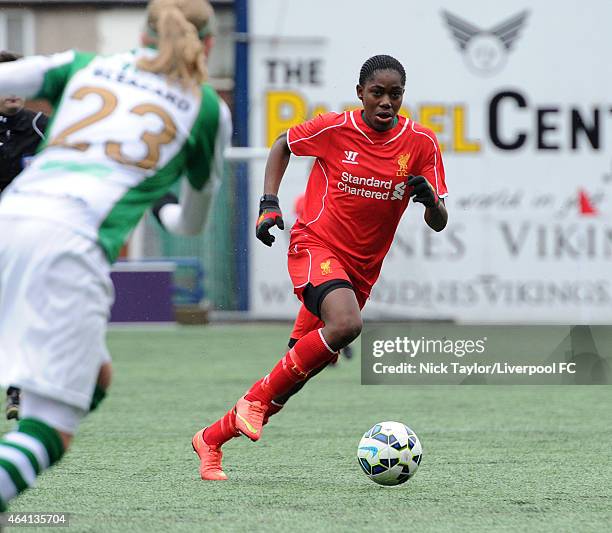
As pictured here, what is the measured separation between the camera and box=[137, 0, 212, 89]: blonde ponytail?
383 centimetres

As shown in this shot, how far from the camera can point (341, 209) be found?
616 cm

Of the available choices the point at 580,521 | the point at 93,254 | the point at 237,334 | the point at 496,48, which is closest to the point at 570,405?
the point at 580,521

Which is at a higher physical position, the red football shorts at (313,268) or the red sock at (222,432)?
the red football shorts at (313,268)

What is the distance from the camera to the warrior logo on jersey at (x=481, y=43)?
17031mm

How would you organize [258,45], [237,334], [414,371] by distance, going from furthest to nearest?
[258,45]
[237,334]
[414,371]

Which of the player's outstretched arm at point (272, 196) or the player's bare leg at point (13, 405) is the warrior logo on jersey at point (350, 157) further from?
the player's bare leg at point (13, 405)

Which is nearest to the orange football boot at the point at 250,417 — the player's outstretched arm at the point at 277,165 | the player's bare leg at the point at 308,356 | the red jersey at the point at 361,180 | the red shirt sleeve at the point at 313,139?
the player's bare leg at the point at 308,356

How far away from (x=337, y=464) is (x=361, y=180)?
1258mm

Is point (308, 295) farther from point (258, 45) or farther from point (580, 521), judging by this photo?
point (258, 45)

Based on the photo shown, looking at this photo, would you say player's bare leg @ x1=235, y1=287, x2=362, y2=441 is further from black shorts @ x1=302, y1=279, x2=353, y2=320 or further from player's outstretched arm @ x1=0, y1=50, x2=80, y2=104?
player's outstretched arm @ x1=0, y1=50, x2=80, y2=104

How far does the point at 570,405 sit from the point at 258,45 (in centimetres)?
903

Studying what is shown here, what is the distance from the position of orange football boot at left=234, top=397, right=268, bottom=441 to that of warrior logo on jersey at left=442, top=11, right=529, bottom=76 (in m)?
11.8

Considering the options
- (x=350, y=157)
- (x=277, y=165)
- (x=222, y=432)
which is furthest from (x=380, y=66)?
(x=222, y=432)

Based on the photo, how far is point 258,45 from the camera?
Answer: 55.6 ft
